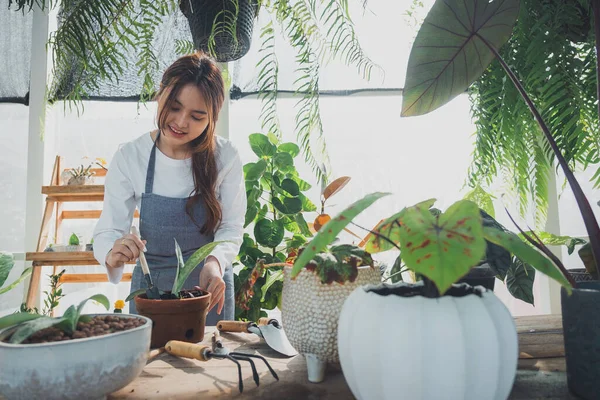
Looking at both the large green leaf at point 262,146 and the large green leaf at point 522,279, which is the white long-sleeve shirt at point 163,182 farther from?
the large green leaf at point 522,279

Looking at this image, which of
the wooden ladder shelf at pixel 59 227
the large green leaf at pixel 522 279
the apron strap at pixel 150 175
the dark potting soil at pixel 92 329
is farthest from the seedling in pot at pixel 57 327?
the wooden ladder shelf at pixel 59 227

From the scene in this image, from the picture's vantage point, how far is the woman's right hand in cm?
81

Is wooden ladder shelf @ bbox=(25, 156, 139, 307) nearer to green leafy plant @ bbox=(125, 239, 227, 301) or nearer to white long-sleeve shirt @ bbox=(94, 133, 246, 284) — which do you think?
white long-sleeve shirt @ bbox=(94, 133, 246, 284)

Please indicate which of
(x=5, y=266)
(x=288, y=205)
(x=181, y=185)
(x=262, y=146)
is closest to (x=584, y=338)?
(x=5, y=266)

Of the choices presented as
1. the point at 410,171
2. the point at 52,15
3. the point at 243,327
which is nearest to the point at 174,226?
the point at 243,327

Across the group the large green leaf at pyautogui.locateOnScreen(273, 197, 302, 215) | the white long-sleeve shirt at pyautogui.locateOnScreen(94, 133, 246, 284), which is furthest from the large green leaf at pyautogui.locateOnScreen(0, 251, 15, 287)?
the large green leaf at pyautogui.locateOnScreen(273, 197, 302, 215)

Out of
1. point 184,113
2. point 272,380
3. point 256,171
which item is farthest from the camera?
point 256,171

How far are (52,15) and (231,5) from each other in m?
2.04

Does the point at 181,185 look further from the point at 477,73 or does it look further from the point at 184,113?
the point at 477,73

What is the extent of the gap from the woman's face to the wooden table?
783 millimetres

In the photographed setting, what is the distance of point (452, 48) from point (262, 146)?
143 centimetres

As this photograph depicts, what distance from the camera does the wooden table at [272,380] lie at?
45cm

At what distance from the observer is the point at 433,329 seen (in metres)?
0.31

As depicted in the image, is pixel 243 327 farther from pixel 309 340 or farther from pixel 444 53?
pixel 444 53
